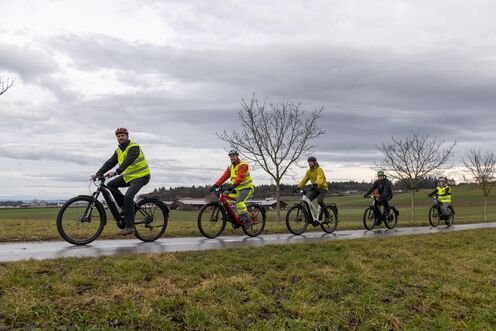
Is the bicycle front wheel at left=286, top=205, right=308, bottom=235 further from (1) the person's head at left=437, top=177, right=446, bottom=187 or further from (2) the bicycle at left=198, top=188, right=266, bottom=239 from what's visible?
(1) the person's head at left=437, top=177, right=446, bottom=187

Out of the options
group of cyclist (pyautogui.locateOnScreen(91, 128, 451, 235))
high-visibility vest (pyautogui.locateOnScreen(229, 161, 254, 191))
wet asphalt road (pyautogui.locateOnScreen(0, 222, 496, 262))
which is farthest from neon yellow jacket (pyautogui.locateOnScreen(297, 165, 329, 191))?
wet asphalt road (pyautogui.locateOnScreen(0, 222, 496, 262))

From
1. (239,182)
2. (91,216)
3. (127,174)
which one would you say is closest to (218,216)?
(239,182)

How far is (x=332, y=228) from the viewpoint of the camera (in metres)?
14.2

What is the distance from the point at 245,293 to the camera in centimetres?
623

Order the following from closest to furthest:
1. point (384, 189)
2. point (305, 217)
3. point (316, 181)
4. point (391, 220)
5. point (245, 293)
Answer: point (245, 293) → point (305, 217) → point (316, 181) → point (384, 189) → point (391, 220)

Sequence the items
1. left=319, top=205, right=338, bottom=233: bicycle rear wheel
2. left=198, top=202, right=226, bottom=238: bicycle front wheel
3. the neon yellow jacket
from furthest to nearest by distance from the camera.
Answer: left=319, top=205, right=338, bottom=233: bicycle rear wheel < the neon yellow jacket < left=198, top=202, right=226, bottom=238: bicycle front wheel

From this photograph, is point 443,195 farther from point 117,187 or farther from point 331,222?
point 117,187

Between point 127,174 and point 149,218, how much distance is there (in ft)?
3.93

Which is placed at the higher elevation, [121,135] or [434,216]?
[121,135]

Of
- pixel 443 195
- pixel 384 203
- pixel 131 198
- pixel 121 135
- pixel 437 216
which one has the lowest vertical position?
pixel 437 216

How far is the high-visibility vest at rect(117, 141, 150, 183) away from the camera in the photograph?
9.12 metres

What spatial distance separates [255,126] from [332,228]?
36.1 ft

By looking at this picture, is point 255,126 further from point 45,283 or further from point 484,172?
point 484,172

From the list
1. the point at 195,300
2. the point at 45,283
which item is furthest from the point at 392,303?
the point at 45,283
